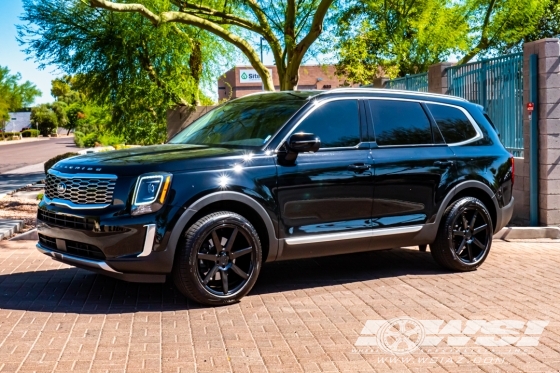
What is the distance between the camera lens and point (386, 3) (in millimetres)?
20000

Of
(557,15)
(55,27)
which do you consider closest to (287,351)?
(55,27)

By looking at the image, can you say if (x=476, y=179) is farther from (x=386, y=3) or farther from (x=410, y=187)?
(x=386, y=3)

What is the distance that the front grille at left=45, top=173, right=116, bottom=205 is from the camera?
6535mm

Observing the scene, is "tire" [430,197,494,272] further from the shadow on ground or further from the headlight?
the headlight

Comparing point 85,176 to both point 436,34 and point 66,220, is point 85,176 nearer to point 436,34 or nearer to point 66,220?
point 66,220

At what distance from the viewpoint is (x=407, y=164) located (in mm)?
7883

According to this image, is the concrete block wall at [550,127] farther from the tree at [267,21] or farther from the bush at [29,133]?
the bush at [29,133]

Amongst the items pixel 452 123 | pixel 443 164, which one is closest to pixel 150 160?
pixel 443 164

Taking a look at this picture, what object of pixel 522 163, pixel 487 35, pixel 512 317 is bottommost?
pixel 512 317

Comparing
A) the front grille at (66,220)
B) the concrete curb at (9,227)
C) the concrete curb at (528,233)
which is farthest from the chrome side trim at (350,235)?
the concrete curb at (9,227)

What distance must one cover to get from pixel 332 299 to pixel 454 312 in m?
1.14

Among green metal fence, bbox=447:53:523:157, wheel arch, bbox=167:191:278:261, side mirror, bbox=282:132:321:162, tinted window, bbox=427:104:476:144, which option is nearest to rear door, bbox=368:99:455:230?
tinted window, bbox=427:104:476:144

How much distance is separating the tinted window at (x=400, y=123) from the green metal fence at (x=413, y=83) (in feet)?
26.7

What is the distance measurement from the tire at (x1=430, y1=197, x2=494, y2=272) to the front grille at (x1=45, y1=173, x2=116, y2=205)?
11.8 feet
